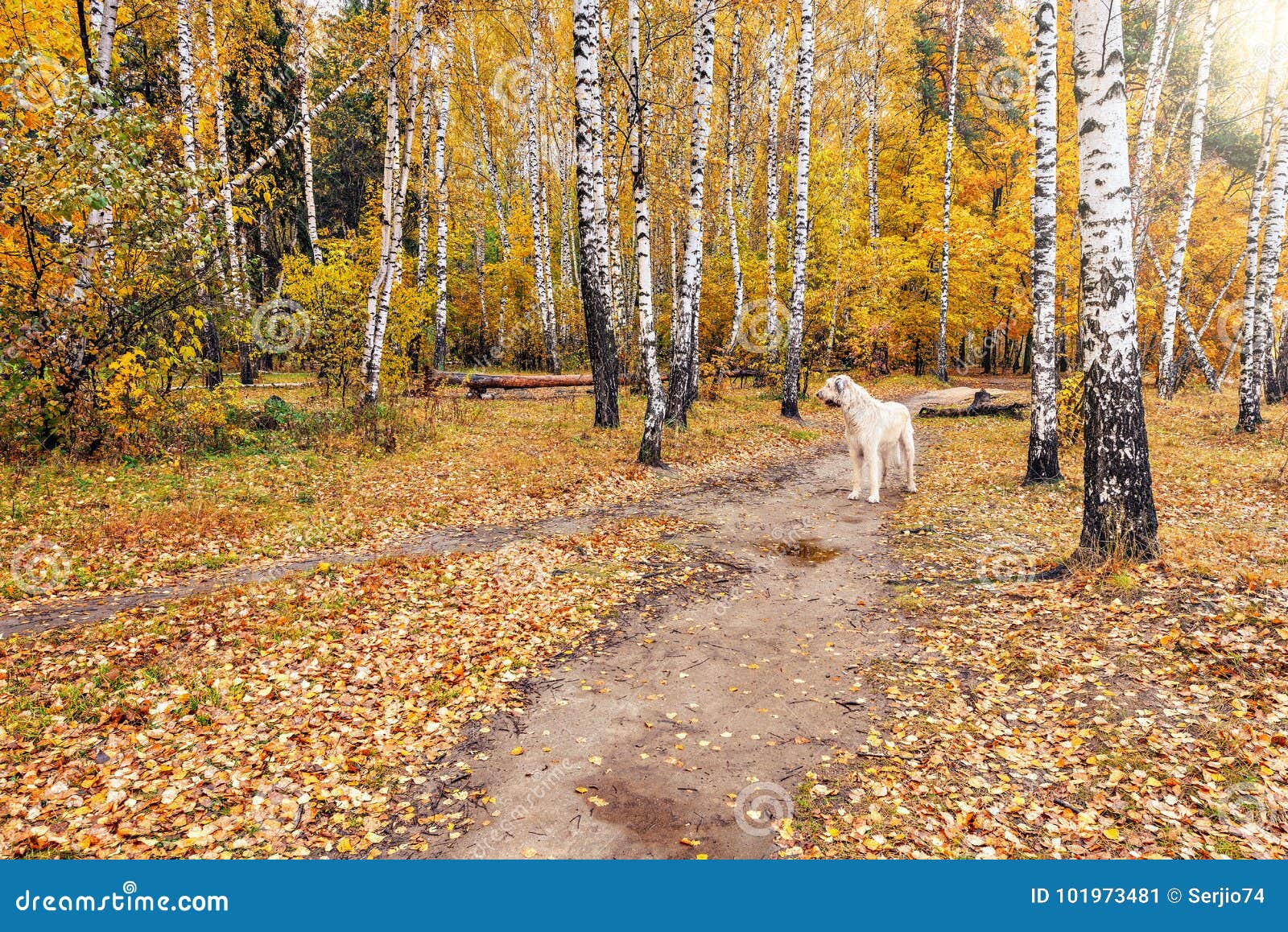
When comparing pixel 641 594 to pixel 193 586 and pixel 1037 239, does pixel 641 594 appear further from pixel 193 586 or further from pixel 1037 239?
pixel 1037 239

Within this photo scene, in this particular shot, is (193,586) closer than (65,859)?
No

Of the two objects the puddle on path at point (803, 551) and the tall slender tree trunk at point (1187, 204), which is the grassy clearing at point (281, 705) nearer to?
the puddle on path at point (803, 551)

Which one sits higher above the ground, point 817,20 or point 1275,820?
point 817,20

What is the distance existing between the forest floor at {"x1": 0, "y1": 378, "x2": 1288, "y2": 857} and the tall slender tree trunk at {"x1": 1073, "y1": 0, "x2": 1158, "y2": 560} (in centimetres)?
65

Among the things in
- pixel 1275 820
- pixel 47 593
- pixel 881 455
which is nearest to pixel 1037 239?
pixel 881 455

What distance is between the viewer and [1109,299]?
657cm

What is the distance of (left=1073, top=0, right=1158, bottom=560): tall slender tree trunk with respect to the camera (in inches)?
254

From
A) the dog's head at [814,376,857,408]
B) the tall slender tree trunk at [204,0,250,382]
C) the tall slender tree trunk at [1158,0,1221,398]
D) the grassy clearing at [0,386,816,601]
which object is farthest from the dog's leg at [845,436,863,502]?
the tall slender tree trunk at [1158,0,1221,398]

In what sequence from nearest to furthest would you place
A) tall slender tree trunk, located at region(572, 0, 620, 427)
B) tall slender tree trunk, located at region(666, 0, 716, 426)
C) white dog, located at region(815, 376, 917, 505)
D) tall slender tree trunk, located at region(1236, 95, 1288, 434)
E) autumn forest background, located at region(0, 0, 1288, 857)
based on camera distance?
autumn forest background, located at region(0, 0, 1288, 857)
white dog, located at region(815, 376, 917, 505)
tall slender tree trunk, located at region(572, 0, 620, 427)
tall slender tree trunk, located at region(666, 0, 716, 426)
tall slender tree trunk, located at region(1236, 95, 1288, 434)

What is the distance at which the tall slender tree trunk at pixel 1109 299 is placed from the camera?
21.1 feet

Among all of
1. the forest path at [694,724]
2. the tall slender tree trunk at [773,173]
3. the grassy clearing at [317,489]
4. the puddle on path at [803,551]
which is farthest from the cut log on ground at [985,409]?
the forest path at [694,724]

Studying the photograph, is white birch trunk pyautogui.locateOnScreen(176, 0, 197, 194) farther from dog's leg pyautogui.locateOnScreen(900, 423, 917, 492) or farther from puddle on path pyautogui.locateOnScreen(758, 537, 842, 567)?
dog's leg pyautogui.locateOnScreen(900, 423, 917, 492)

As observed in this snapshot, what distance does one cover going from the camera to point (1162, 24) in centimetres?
1786

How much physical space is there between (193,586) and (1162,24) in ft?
85.3
